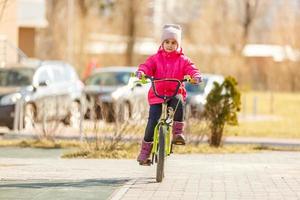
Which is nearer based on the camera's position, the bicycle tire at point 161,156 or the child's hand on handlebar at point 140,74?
the bicycle tire at point 161,156

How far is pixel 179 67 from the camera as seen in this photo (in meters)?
11.8

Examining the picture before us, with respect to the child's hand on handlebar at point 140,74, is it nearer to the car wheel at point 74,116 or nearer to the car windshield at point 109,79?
the car wheel at point 74,116

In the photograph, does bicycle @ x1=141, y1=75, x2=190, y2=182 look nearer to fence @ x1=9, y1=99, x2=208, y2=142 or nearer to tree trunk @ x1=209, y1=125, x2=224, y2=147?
fence @ x1=9, y1=99, x2=208, y2=142

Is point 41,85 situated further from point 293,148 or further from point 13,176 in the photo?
point 13,176

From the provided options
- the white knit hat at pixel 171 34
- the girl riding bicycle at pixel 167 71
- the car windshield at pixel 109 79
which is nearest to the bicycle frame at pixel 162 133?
the girl riding bicycle at pixel 167 71

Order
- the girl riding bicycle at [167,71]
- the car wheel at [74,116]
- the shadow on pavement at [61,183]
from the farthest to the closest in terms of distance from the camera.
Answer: the car wheel at [74,116] → the girl riding bicycle at [167,71] → the shadow on pavement at [61,183]

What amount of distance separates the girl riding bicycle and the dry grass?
20.0 feet

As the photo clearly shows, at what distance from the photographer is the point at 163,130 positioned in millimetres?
11375

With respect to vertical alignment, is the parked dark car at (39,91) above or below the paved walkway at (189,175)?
above

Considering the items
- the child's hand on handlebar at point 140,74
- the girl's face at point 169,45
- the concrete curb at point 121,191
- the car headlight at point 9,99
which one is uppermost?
the girl's face at point 169,45

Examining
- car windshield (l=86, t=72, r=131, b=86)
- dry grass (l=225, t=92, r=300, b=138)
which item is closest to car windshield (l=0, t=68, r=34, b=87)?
car windshield (l=86, t=72, r=131, b=86)

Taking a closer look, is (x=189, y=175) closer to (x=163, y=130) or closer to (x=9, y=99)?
(x=163, y=130)

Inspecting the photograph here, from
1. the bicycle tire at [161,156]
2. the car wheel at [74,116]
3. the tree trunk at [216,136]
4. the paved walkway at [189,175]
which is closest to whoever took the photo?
the paved walkway at [189,175]

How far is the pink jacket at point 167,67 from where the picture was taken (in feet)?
38.4
